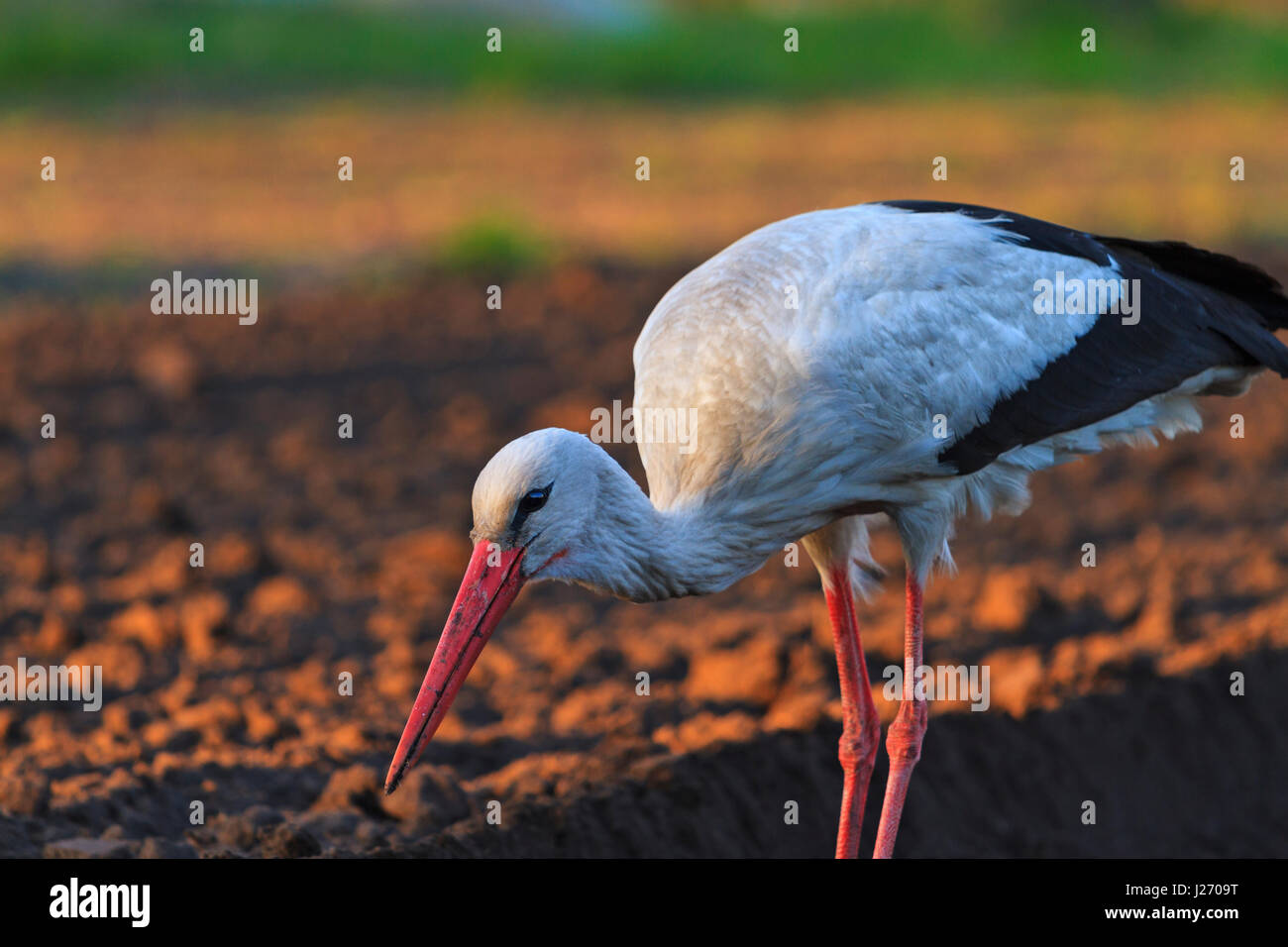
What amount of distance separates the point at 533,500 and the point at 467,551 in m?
3.66

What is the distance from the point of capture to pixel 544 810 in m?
5.56

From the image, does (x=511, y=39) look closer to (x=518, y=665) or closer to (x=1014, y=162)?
(x=1014, y=162)

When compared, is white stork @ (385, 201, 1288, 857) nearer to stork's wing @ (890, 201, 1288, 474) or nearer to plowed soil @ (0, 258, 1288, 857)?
stork's wing @ (890, 201, 1288, 474)

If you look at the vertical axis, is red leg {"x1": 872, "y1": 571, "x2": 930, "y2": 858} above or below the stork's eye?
below

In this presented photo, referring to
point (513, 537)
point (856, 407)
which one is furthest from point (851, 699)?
point (513, 537)

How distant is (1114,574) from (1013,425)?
285 centimetres

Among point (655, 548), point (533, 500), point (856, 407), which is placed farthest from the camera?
point (856, 407)

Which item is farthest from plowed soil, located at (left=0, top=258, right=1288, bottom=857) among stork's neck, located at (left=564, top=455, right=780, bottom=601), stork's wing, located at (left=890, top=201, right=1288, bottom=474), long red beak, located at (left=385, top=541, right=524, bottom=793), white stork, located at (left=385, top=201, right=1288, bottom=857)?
stork's wing, located at (left=890, top=201, right=1288, bottom=474)

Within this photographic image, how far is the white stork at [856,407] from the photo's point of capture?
15.4 ft

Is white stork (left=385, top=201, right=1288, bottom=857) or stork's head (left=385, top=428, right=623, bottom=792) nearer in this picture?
stork's head (left=385, top=428, right=623, bottom=792)

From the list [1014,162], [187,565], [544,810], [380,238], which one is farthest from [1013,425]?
[1014,162]

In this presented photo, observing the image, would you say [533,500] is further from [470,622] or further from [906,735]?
[906,735]

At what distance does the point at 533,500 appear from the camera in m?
4.59

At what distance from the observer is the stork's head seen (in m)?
4.54
